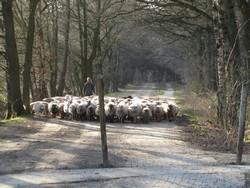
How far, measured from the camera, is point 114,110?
2394 centimetres

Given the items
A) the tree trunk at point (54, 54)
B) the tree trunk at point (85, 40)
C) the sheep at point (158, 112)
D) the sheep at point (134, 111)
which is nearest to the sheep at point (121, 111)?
the sheep at point (134, 111)

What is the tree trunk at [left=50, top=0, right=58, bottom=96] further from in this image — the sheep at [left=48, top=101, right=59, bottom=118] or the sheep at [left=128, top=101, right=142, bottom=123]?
the sheep at [left=128, top=101, right=142, bottom=123]

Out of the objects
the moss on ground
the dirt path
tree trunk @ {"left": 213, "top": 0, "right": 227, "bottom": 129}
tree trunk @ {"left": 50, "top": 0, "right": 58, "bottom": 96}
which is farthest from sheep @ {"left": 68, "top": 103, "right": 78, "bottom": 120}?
tree trunk @ {"left": 50, "top": 0, "right": 58, "bottom": 96}

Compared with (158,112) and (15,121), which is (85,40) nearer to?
(158,112)

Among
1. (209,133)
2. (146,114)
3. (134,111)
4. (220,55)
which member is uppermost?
(220,55)

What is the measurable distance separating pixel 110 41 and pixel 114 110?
3116cm

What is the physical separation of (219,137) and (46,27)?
2672 cm

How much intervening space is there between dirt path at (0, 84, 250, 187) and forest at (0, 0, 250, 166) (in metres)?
1.41

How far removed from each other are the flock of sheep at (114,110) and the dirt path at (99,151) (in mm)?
2706

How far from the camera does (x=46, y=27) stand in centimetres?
4175

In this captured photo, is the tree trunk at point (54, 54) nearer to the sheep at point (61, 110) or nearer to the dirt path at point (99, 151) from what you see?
the sheep at point (61, 110)

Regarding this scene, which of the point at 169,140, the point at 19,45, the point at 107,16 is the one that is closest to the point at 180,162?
the point at 169,140

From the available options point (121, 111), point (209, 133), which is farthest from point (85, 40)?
point (209, 133)

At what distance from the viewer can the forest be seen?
20016mm
